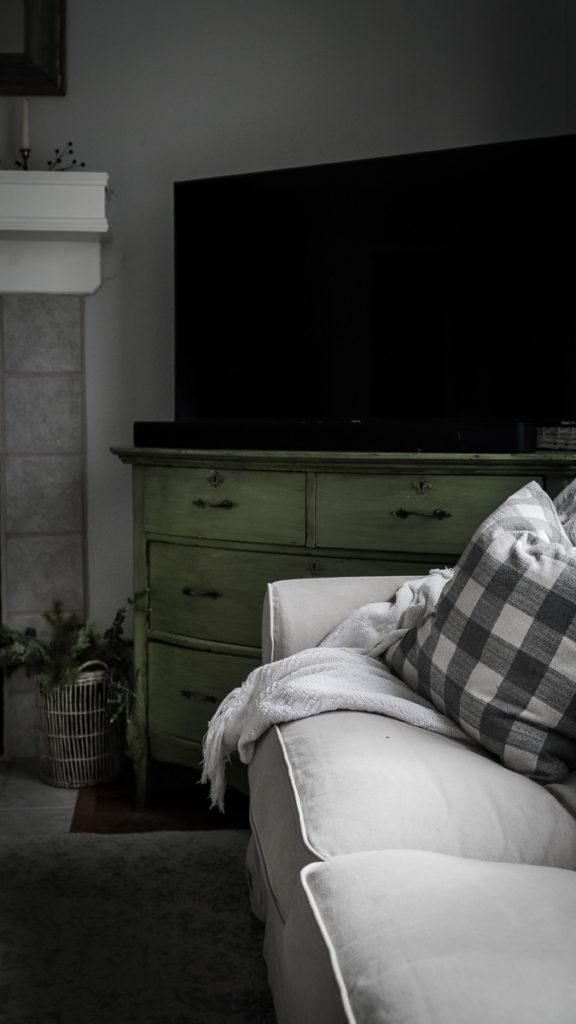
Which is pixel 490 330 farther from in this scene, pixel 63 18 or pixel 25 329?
pixel 63 18

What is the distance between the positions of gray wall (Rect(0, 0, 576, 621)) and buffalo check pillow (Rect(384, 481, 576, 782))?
177 centimetres

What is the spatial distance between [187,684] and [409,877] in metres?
1.65

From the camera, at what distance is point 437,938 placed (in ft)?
2.57

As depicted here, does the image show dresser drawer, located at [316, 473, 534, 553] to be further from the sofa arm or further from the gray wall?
the gray wall

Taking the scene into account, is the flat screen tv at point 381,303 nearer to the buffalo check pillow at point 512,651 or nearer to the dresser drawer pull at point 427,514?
the dresser drawer pull at point 427,514

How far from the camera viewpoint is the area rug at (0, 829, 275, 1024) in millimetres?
1628

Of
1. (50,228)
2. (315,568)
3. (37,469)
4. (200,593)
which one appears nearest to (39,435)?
(37,469)

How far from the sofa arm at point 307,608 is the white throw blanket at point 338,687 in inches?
1.3

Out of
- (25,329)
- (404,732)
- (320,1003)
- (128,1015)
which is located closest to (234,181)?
(25,329)

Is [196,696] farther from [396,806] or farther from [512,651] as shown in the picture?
[396,806]

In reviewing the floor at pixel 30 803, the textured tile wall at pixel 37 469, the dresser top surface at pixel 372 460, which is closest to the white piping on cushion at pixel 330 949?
the dresser top surface at pixel 372 460

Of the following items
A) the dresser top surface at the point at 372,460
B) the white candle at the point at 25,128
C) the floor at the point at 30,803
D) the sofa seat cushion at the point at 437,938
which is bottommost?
the floor at the point at 30,803

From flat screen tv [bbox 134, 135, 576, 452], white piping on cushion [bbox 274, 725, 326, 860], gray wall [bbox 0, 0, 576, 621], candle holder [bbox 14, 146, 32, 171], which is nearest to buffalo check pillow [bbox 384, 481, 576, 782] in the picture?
white piping on cushion [bbox 274, 725, 326, 860]

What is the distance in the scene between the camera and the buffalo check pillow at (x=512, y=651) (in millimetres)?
1303
